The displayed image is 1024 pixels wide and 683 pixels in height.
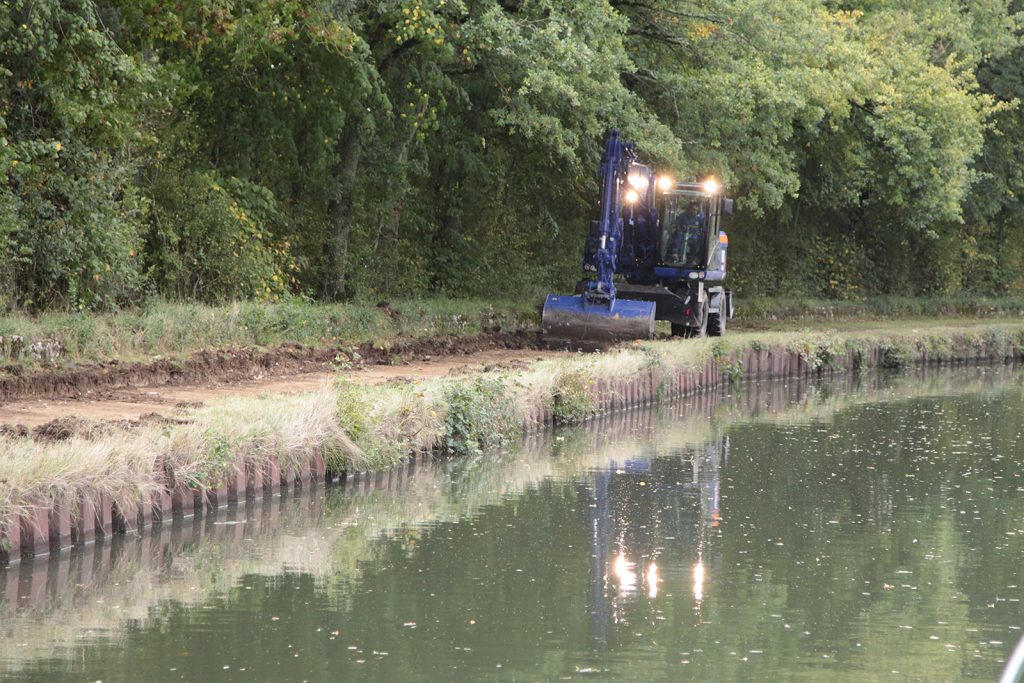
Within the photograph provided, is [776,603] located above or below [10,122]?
below

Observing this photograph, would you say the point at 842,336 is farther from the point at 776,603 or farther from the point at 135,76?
the point at 776,603

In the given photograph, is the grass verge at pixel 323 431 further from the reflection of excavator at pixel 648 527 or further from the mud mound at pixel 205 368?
the reflection of excavator at pixel 648 527

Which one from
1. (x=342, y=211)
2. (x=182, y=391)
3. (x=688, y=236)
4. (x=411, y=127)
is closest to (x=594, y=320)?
(x=688, y=236)

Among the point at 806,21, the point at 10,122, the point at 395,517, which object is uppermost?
the point at 806,21

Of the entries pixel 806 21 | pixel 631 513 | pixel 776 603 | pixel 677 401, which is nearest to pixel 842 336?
pixel 806 21

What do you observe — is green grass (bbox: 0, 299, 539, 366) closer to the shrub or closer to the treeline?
the treeline

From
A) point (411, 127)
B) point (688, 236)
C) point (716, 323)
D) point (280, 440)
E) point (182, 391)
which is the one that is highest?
point (411, 127)

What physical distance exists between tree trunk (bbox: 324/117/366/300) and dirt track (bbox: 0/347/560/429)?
3.21 m

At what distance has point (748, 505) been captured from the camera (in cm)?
1402

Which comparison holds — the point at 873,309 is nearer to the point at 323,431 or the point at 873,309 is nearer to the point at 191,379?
the point at 191,379

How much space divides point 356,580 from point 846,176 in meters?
28.7

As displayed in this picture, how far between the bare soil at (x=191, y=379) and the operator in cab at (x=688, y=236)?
193 inches

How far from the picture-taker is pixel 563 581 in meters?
10.6

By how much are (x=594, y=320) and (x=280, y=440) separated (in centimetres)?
1305
